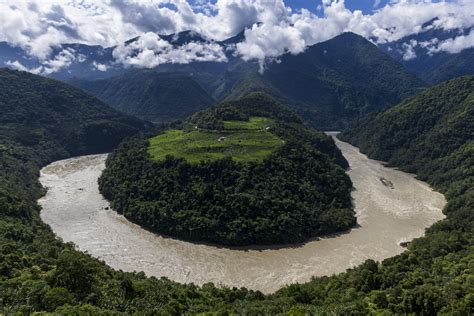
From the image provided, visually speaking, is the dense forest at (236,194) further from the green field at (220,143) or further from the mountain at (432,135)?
the mountain at (432,135)

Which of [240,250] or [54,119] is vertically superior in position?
[54,119]

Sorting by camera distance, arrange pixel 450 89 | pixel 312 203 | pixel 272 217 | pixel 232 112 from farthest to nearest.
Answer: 1. pixel 450 89
2. pixel 232 112
3. pixel 312 203
4. pixel 272 217

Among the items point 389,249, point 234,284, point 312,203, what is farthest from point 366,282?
point 312,203

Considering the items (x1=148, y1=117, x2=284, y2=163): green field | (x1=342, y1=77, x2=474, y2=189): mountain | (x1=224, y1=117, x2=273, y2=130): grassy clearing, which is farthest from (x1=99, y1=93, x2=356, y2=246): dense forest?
(x1=342, y1=77, x2=474, y2=189): mountain

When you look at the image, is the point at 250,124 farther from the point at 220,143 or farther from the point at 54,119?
the point at 54,119

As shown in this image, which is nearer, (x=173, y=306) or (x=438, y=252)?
(x=173, y=306)

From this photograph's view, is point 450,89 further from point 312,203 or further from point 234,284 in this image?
point 234,284

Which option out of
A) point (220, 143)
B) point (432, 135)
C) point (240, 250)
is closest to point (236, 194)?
point (240, 250)
